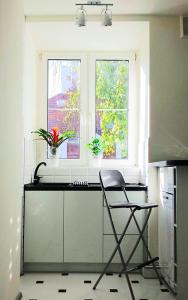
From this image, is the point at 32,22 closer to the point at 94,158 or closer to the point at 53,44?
the point at 53,44

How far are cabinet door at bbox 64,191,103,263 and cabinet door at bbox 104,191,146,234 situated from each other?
0.26ft

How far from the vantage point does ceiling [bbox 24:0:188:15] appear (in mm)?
3383

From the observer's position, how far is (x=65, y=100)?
4.42 metres

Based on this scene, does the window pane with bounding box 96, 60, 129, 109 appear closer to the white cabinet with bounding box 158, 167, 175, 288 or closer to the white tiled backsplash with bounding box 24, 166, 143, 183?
the white tiled backsplash with bounding box 24, 166, 143, 183

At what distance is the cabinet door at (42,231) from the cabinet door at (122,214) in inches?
18.7

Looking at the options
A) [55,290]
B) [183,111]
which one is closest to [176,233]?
[55,290]

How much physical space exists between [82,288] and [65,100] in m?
2.19

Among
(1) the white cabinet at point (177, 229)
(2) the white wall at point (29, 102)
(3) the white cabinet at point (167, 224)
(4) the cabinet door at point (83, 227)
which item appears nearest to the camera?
(1) the white cabinet at point (177, 229)

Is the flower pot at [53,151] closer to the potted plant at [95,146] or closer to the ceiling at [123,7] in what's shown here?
the potted plant at [95,146]

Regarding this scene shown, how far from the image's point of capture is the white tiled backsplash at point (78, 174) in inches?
164

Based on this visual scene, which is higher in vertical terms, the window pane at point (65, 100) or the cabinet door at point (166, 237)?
the window pane at point (65, 100)

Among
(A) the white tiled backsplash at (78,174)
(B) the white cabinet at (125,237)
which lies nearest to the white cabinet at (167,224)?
(B) the white cabinet at (125,237)

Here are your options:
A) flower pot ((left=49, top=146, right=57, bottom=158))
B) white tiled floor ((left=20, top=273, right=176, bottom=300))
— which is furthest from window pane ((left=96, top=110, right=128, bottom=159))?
white tiled floor ((left=20, top=273, right=176, bottom=300))

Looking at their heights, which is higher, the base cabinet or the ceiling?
the ceiling
